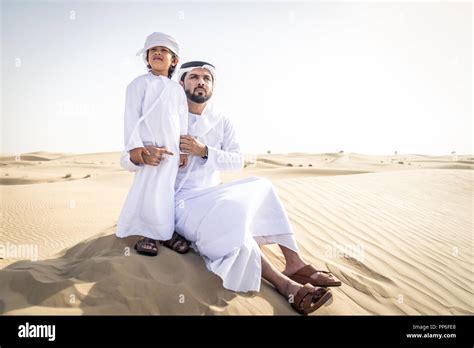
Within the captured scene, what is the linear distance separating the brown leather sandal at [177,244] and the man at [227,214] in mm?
60

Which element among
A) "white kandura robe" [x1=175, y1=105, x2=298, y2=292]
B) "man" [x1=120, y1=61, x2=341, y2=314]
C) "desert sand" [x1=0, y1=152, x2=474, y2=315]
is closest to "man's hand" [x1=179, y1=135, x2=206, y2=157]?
"man" [x1=120, y1=61, x2=341, y2=314]

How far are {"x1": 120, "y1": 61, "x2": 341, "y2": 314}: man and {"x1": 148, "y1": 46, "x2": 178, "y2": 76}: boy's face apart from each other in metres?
0.46

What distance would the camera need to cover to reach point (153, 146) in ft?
11.3

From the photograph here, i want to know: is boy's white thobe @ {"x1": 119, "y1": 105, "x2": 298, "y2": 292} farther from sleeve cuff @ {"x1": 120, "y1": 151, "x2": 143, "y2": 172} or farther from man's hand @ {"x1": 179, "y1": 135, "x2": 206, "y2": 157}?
sleeve cuff @ {"x1": 120, "y1": 151, "x2": 143, "y2": 172}

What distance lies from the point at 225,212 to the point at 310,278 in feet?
3.36

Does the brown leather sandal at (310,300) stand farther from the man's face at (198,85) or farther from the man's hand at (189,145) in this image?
the man's face at (198,85)

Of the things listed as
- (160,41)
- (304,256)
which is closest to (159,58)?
(160,41)

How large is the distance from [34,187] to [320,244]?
34.7ft

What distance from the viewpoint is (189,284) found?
10.2ft

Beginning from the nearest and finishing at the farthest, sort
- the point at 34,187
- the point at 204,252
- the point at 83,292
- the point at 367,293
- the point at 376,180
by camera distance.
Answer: the point at 83,292 < the point at 204,252 < the point at 367,293 < the point at 376,180 < the point at 34,187

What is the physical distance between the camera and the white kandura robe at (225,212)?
10.5 ft

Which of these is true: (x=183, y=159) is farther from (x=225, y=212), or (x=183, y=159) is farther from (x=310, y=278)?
(x=310, y=278)
